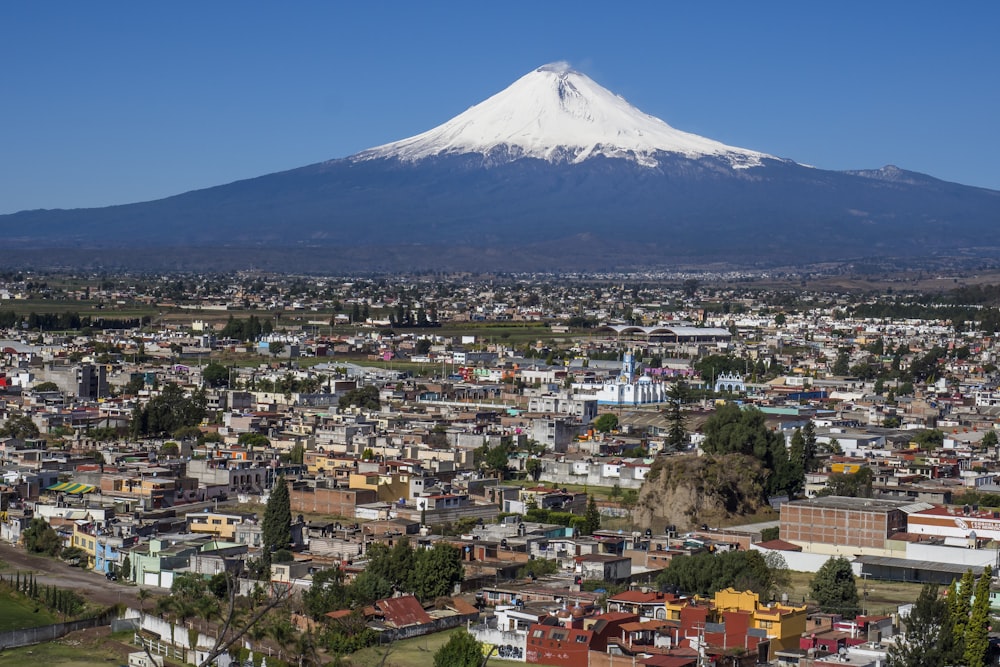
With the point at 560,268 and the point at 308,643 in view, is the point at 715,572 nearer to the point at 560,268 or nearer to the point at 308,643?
the point at 308,643

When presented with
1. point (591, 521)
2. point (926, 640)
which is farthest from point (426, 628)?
point (591, 521)

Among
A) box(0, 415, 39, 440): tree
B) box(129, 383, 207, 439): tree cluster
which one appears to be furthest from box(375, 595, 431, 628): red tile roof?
box(129, 383, 207, 439): tree cluster

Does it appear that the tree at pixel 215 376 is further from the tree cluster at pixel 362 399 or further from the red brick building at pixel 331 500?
the red brick building at pixel 331 500

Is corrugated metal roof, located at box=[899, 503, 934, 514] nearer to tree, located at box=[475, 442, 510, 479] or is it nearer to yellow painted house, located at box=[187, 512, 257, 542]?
tree, located at box=[475, 442, 510, 479]

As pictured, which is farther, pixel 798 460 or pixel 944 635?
pixel 798 460

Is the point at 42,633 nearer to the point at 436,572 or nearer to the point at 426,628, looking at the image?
the point at 426,628
